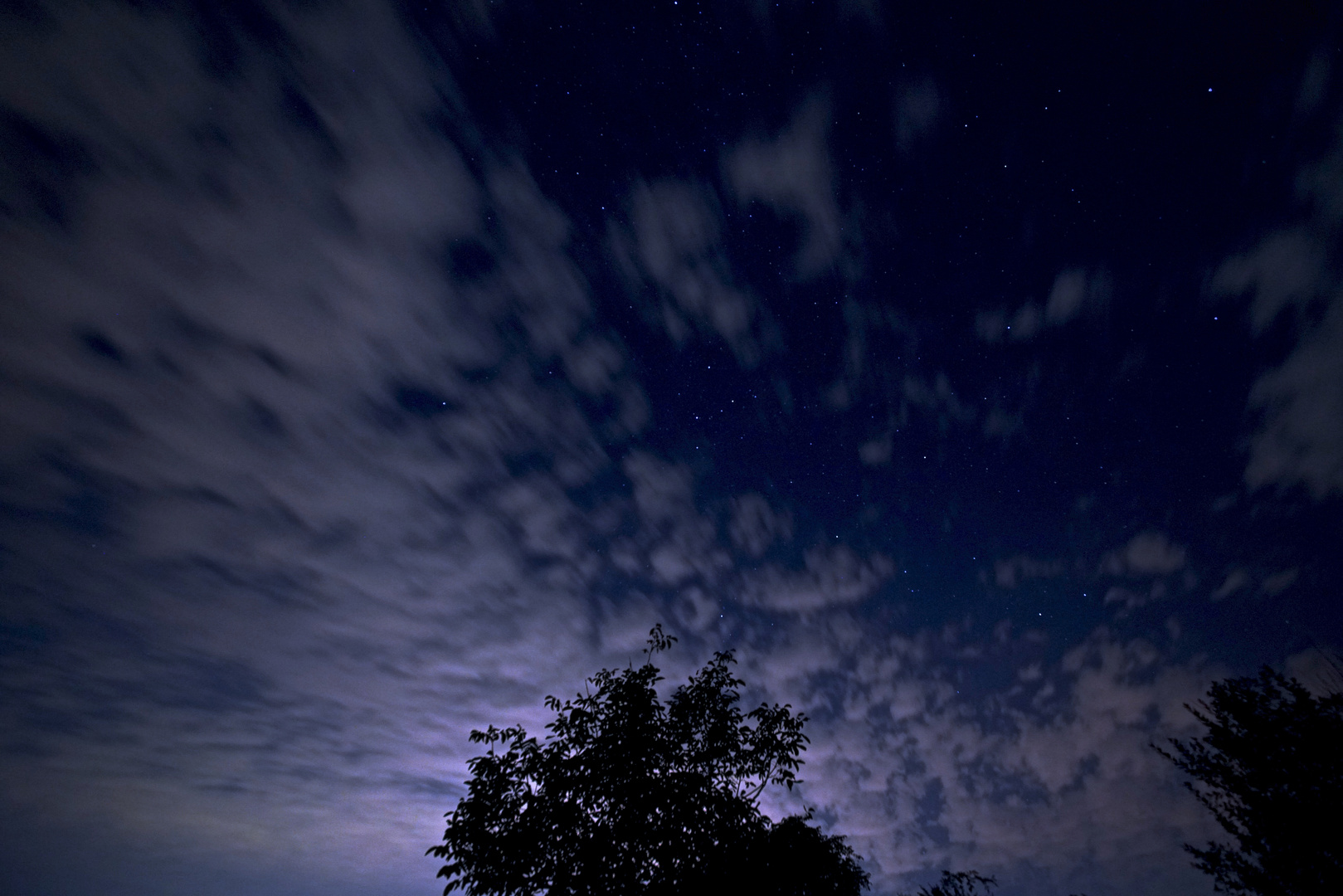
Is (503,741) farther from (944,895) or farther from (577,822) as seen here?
(944,895)

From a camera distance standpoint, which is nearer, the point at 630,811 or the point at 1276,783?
the point at 630,811

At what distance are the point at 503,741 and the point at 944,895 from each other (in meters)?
28.1

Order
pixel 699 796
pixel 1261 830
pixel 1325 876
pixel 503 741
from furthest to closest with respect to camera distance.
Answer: pixel 1261 830 → pixel 1325 876 → pixel 503 741 → pixel 699 796

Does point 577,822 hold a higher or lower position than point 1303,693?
lower

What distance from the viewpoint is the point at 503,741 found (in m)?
13.5

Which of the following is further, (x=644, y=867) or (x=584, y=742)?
(x=584, y=742)

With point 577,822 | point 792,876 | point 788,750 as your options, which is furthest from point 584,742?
point 792,876

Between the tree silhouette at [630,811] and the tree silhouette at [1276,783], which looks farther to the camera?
the tree silhouette at [1276,783]

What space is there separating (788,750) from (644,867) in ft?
16.0

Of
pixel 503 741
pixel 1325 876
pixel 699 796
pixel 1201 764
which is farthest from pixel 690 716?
pixel 1201 764

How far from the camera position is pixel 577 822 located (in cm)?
1196

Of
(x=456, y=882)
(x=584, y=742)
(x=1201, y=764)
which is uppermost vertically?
(x=1201, y=764)

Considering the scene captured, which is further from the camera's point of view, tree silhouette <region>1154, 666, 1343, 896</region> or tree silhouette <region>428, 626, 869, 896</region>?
tree silhouette <region>1154, 666, 1343, 896</region>

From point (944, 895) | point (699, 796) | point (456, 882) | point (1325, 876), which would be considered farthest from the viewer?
point (944, 895)
